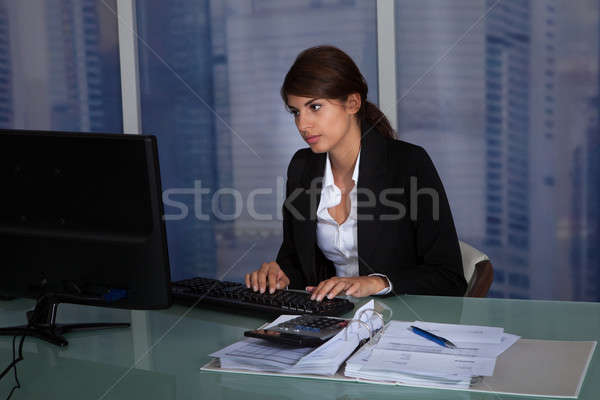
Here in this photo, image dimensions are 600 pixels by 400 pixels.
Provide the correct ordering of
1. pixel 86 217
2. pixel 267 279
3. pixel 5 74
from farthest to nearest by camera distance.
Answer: pixel 5 74
pixel 267 279
pixel 86 217

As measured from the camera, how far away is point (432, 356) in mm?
1074

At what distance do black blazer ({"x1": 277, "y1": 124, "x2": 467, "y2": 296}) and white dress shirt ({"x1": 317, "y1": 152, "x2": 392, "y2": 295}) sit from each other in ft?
0.09

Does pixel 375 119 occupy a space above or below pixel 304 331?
above

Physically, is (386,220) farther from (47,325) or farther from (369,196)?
(47,325)

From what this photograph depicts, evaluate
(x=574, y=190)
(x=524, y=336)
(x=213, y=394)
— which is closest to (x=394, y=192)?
(x=524, y=336)

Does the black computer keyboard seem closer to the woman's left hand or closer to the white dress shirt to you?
the woman's left hand

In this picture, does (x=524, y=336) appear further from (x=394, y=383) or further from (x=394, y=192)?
(x=394, y=192)

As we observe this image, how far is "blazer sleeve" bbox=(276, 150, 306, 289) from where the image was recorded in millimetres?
2111

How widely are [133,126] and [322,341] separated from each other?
106 inches

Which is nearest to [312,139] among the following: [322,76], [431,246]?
[322,76]

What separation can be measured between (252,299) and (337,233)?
2.28ft

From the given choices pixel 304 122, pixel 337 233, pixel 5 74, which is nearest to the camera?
pixel 304 122

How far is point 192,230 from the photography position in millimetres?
3598

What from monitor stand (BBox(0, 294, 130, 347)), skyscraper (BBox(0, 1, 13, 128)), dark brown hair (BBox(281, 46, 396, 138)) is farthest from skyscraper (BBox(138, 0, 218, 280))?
monitor stand (BBox(0, 294, 130, 347))
